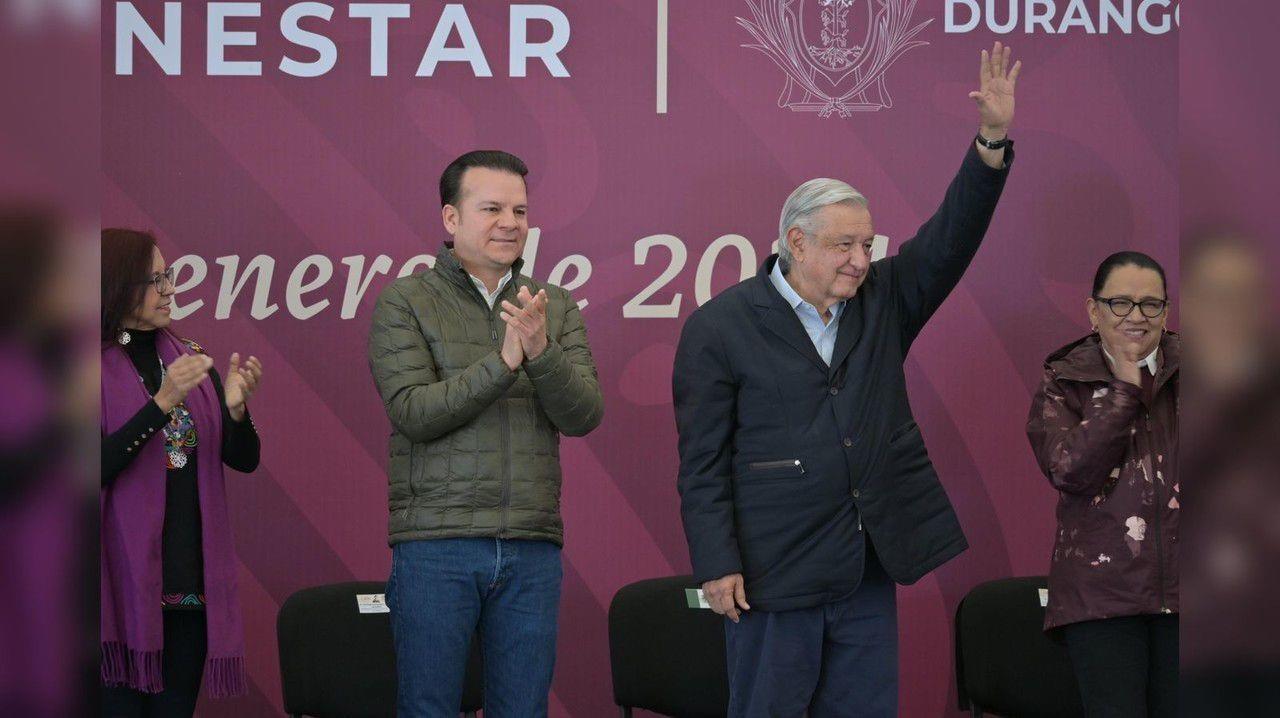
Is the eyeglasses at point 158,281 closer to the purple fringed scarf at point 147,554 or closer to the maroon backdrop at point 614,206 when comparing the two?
the purple fringed scarf at point 147,554

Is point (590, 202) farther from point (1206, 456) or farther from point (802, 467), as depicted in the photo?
point (1206, 456)

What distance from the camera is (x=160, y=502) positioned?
10.1 ft

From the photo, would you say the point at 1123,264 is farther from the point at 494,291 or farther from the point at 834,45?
the point at 494,291

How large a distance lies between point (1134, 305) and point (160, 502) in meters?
2.31

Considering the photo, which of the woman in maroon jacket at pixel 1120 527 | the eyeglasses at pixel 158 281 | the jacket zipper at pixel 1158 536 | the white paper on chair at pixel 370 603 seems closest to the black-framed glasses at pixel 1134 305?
the woman in maroon jacket at pixel 1120 527

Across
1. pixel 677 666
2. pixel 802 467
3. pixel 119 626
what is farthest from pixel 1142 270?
pixel 119 626

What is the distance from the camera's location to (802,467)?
9.37ft

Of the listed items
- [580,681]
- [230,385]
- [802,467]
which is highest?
[230,385]

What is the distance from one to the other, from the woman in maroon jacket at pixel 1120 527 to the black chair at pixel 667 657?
2.95 feet

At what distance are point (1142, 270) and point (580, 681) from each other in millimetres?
2028

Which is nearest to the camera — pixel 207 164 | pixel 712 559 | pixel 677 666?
pixel 712 559

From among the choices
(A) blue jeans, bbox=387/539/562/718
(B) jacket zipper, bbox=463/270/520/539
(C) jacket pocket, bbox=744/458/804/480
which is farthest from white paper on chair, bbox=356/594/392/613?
(C) jacket pocket, bbox=744/458/804/480

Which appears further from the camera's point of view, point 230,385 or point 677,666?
point 677,666

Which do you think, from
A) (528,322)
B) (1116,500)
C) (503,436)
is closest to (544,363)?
(528,322)
